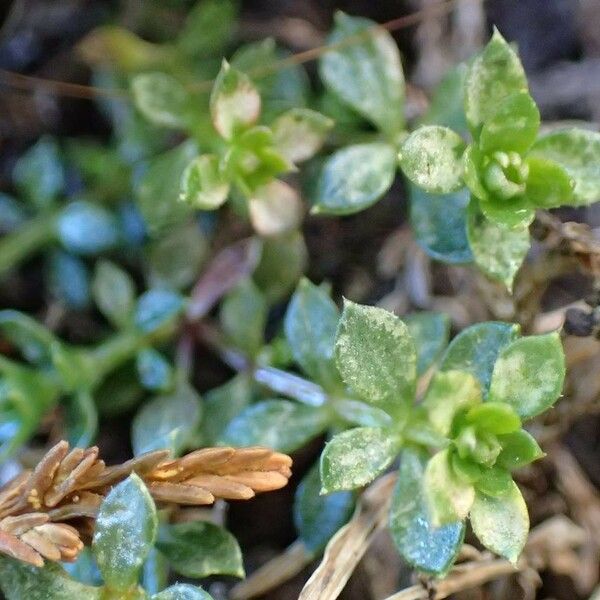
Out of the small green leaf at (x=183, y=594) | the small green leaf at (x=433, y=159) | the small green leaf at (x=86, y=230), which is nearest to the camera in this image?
the small green leaf at (x=183, y=594)

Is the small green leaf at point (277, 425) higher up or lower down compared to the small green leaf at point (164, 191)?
lower down

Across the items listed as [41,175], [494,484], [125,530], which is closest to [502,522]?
[494,484]

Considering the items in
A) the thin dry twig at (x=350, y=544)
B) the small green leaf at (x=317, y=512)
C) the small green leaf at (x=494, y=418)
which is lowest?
the small green leaf at (x=317, y=512)

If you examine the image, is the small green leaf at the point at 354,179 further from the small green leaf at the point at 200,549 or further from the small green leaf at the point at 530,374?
the small green leaf at the point at 200,549

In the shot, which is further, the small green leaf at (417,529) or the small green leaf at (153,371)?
the small green leaf at (153,371)

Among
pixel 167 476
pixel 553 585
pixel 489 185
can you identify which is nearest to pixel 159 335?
pixel 167 476

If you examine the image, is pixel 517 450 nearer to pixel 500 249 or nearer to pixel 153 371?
pixel 500 249

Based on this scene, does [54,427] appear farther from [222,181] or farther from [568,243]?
[568,243]

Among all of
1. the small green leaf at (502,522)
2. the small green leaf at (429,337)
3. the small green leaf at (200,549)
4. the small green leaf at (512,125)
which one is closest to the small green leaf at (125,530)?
the small green leaf at (200,549)
